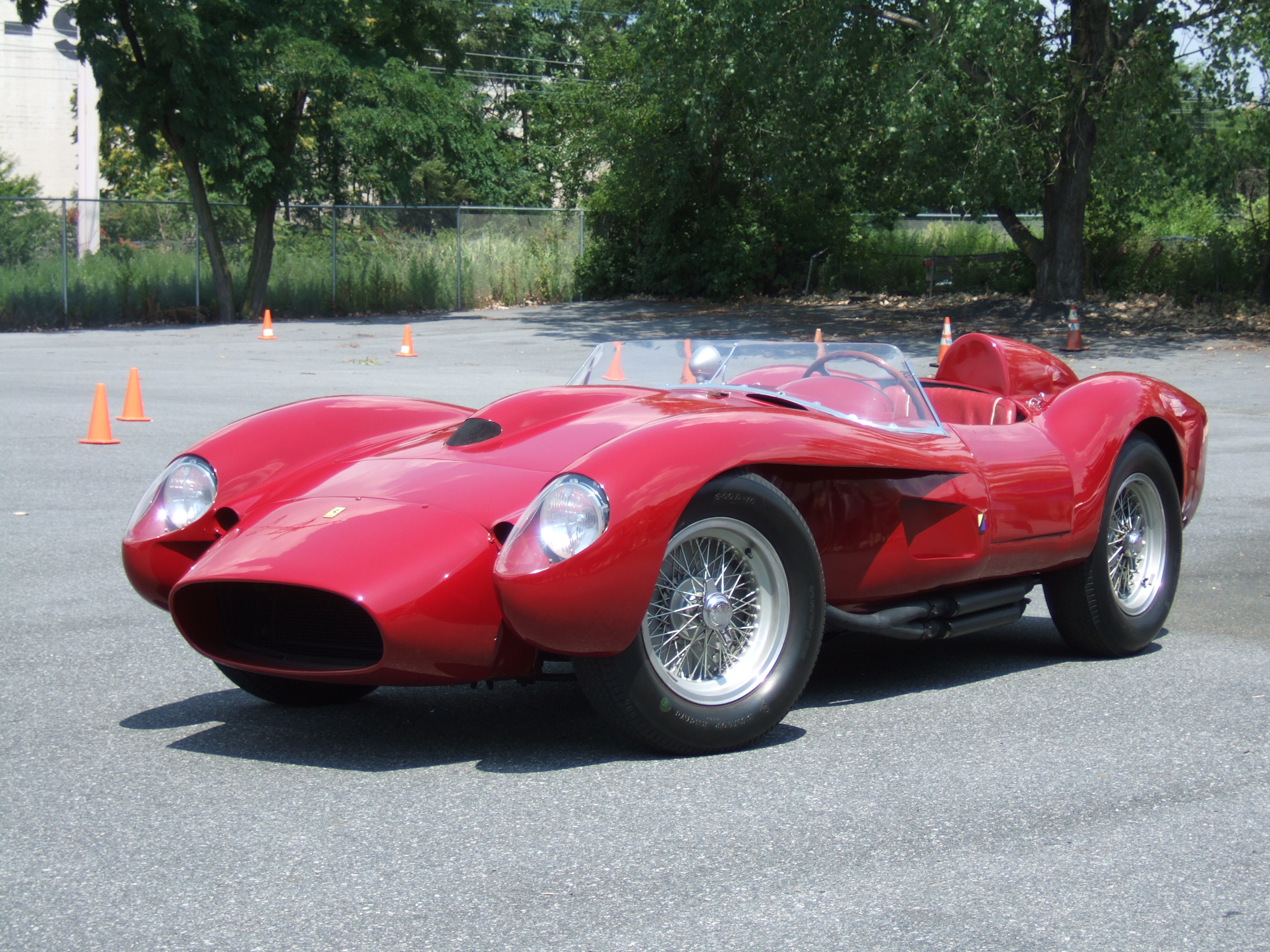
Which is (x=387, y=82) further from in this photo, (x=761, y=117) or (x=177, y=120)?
(x=761, y=117)

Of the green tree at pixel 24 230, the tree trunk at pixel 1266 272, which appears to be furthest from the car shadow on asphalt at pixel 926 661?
the green tree at pixel 24 230

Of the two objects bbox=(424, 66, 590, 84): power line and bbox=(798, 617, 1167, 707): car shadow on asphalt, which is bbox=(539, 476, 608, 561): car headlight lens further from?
bbox=(424, 66, 590, 84): power line

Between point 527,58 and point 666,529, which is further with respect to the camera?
point 527,58

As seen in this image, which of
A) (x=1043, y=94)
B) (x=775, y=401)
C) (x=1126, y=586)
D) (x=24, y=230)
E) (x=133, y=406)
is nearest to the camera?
(x=775, y=401)

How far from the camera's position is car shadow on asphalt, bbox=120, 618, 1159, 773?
3.74 metres

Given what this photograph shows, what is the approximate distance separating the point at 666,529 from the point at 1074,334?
19.9m

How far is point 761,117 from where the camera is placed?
27.8 meters

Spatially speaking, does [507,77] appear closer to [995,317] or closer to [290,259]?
[290,259]

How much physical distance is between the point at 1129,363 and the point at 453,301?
53.1ft

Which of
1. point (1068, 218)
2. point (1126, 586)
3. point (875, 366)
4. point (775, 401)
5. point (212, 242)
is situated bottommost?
point (1126, 586)

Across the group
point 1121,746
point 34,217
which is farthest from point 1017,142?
point 1121,746

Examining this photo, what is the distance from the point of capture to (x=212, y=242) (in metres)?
27.3

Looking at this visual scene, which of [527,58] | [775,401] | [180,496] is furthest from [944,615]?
[527,58]

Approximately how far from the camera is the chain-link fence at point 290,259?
84.2 ft
